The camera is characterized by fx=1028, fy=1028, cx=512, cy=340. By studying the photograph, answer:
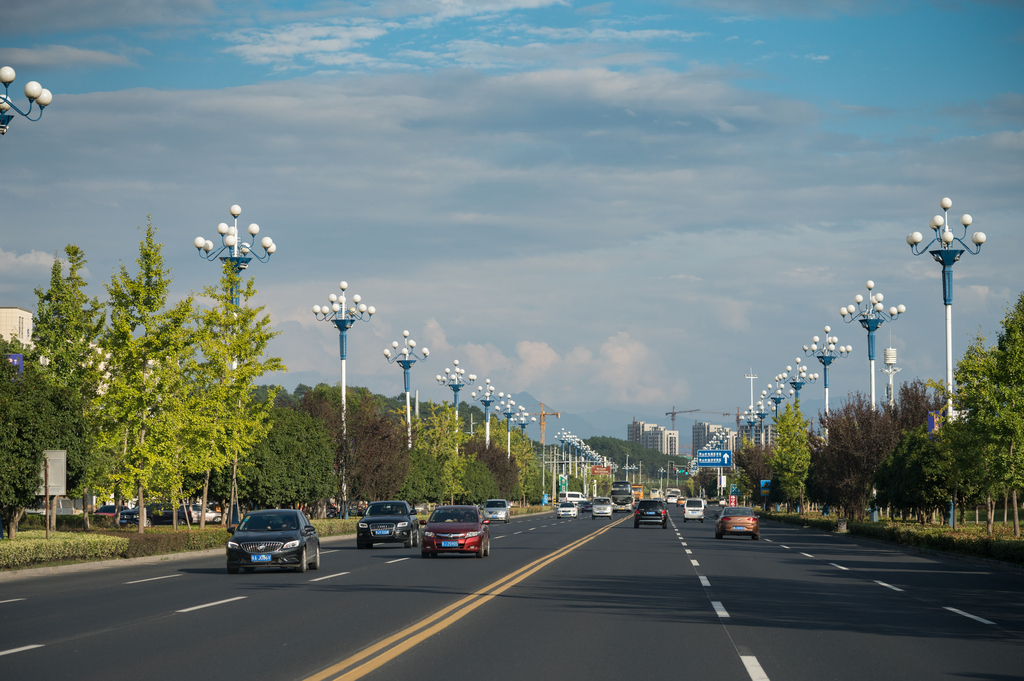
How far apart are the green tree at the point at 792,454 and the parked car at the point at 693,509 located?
25.7 ft

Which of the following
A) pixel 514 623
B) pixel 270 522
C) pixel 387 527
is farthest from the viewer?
pixel 387 527

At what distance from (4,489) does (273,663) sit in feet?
78.5

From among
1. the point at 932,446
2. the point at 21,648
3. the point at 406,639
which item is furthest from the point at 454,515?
the point at 932,446

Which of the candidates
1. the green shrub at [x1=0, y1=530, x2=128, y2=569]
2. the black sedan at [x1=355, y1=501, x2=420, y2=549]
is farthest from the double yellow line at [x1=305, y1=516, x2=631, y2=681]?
the black sedan at [x1=355, y1=501, x2=420, y2=549]

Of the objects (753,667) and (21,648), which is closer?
(753,667)

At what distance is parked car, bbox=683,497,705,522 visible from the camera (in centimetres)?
7862

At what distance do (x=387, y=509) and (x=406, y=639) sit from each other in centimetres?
2558

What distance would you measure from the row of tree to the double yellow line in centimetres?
2004

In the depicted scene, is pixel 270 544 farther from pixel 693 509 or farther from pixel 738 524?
pixel 693 509

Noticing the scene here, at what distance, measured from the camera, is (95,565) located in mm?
27641

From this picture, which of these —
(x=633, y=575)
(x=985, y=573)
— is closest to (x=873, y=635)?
(x=633, y=575)

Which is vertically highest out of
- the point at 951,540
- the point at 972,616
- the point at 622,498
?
the point at 972,616

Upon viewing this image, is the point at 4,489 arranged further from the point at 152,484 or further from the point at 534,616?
the point at 534,616

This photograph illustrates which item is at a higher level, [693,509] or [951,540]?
[951,540]
